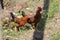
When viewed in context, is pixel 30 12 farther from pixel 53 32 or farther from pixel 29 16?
pixel 53 32

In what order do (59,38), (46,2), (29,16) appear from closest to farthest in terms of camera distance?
(59,38) → (29,16) → (46,2)

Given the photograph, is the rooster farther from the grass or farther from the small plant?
the small plant

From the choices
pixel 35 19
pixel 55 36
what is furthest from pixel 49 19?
pixel 55 36

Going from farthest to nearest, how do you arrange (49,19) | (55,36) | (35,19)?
(49,19) < (35,19) < (55,36)

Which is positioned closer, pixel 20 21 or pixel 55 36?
pixel 55 36

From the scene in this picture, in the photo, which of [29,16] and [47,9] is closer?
[29,16]

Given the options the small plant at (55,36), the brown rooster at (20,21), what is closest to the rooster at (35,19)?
the brown rooster at (20,21)

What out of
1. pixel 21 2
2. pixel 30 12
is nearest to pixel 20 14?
pixel 30 12

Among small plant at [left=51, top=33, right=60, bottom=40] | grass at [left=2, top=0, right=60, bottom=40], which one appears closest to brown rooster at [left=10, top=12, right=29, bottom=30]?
grass at [left=2, top=0, right=60, bottom=40]

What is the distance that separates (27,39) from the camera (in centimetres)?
384

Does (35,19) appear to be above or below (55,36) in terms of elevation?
above

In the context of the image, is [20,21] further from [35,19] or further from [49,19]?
[49,19]

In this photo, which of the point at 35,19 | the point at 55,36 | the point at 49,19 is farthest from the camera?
the point at 49,19

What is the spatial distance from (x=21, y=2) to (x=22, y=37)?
135cm
